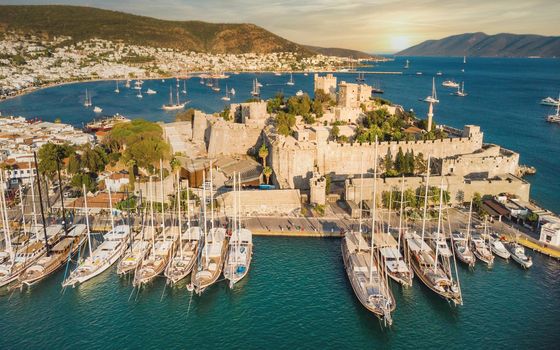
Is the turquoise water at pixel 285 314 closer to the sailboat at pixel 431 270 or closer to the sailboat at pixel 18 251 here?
the sailboat at pixel 431 270

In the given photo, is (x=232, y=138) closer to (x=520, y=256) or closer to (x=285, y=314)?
(x=285, y=314)

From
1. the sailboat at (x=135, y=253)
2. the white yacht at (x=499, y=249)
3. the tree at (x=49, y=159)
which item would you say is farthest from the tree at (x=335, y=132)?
the tree at (x=49, y=159)

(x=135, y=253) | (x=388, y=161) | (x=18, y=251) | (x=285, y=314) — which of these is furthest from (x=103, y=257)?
(x=388, y=161)

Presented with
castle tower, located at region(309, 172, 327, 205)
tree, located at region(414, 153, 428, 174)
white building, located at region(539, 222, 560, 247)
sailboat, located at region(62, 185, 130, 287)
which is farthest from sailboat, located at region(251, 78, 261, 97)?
white building, located at region(539, 222, 560, 247)

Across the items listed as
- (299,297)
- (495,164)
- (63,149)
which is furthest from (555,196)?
(63,149)

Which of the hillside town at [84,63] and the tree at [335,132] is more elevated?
the hillside town at [84,63]

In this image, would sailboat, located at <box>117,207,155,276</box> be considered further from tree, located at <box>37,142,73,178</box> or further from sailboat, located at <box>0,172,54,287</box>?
tree, located at <box>37,142,73,178</box>
